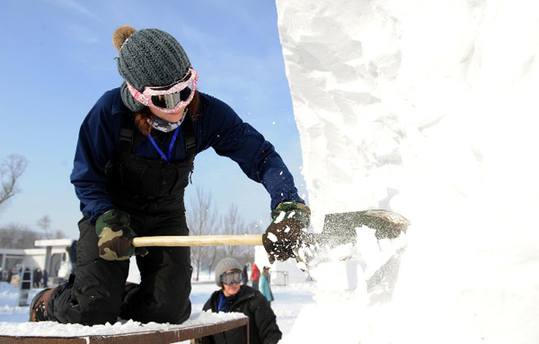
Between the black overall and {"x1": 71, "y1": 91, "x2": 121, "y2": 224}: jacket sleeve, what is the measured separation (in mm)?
58

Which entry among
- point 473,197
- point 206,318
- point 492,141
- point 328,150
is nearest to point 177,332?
point 206,318

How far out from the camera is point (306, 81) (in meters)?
3.74

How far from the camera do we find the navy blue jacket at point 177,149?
2.15m

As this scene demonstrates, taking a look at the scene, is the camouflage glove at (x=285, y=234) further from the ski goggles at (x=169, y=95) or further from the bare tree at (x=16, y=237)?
the bare tree at (x=16, y=237)

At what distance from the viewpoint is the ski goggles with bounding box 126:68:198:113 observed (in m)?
2.05

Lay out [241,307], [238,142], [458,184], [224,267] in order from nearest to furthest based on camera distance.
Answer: [458,184], [238,142], [241,307], [224,267]

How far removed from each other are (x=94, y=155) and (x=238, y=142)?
73cm

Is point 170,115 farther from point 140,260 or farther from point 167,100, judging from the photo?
point 140,260

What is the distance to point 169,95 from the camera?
6.77 feet

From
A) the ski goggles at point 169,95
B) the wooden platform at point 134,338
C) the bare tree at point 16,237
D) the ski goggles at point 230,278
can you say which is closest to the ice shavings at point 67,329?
the wooden platform at point 134,338

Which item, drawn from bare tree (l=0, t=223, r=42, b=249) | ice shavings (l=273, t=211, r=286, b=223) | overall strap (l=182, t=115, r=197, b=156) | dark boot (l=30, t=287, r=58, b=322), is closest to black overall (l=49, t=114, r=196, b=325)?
overall strap (l=182, t=115, r=197, b=156)

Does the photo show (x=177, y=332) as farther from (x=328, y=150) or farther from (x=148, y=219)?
(x=328, y=150)

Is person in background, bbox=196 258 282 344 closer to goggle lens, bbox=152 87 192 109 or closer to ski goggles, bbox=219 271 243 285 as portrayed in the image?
ski goggles, bbox=219 271 243 285

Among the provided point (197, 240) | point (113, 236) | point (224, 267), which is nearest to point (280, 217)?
point (197, 240)
